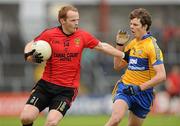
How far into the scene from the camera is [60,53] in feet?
37.9

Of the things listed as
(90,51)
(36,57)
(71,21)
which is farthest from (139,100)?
(90,51)

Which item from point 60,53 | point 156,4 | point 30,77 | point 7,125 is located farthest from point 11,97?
point 60,53

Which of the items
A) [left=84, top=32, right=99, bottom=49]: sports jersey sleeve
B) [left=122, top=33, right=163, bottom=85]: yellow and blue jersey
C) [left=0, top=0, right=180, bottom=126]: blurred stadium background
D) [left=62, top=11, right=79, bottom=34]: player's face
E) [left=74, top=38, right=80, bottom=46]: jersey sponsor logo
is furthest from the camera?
[left=0, top=0, right=180, bottom=126]: blurred stadium background

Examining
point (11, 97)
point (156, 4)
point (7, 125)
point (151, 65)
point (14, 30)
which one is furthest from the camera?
point (156, 4)

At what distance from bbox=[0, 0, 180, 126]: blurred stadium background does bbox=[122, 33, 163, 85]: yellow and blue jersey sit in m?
9.55

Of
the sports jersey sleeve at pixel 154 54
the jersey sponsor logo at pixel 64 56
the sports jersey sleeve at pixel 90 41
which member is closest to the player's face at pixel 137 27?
the sports jersey sleeve at pixel 154 54

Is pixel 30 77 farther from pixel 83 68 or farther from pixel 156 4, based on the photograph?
pixel 156 4

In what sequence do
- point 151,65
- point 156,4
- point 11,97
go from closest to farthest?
point 151,65 → point 11,97 → point 156,4

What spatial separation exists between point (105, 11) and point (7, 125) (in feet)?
38.0

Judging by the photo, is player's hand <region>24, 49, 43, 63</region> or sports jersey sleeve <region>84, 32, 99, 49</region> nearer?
player's hand <region>24, 49, 43, 63</region>

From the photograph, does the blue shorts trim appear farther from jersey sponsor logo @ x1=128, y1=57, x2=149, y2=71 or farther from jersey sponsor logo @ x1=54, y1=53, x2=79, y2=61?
jersey sponsor logo @ x1=54, y1=53, x2=79, y2=61

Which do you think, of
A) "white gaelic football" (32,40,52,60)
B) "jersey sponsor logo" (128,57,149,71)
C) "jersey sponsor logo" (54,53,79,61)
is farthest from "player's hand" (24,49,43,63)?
"jersey sponsor logo" (128,57,149,71)

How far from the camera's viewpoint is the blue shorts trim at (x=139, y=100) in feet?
37.4

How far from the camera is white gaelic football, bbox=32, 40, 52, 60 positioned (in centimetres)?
1139
